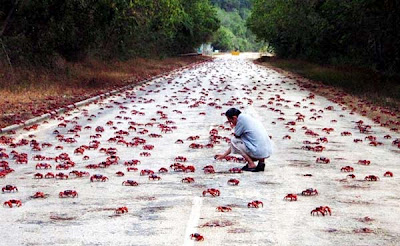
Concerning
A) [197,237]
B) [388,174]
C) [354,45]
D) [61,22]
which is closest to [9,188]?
[197,237]

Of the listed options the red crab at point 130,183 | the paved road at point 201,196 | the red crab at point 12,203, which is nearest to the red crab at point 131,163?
the paved road at point 201,196

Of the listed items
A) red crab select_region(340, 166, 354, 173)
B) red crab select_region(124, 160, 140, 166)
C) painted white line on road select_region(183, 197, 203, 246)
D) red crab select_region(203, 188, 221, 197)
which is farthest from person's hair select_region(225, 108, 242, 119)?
painted white line on road select_region(183, 197, 203, 246)

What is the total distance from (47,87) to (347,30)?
62.7 ft

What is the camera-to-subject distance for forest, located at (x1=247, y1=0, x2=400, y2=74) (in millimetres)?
30312

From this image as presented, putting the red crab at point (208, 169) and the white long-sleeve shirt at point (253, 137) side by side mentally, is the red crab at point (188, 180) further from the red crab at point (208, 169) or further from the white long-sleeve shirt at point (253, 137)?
the white long-sleeve shirt at point (253, 137)

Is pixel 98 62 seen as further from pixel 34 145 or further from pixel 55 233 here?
pixel 55 233

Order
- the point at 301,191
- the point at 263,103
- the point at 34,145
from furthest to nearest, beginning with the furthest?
the point at 263,103 < the point at 34,145 < the point at 301,191

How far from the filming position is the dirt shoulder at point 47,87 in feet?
63.4

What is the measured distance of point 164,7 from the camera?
32219 mm

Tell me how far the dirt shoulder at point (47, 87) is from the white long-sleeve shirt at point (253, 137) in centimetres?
769

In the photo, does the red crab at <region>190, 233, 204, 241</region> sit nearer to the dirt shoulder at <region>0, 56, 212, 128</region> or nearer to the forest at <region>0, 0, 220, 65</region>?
the dirt shoulder at <region>0, 56, 212, 128</region>

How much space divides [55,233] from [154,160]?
476 centimetres

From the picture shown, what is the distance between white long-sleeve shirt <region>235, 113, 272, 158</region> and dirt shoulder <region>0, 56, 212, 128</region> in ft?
25.2

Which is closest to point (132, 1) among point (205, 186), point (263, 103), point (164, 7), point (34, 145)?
point (164, 7)
